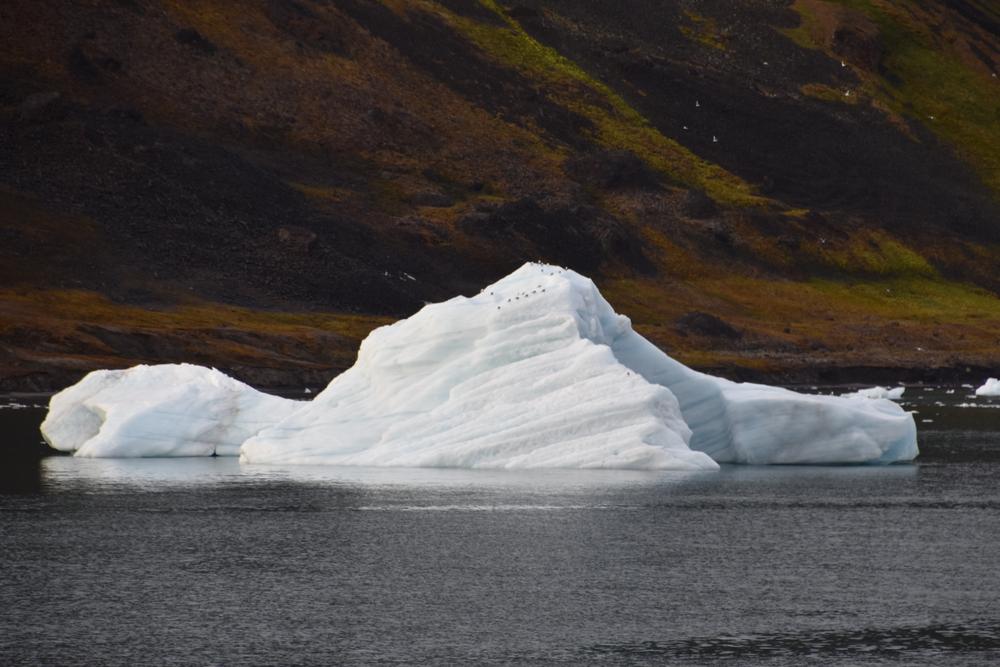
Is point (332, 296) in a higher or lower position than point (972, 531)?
higher

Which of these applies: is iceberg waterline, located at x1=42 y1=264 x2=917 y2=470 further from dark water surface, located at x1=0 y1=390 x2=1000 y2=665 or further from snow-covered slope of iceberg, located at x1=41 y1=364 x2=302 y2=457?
dark water surface, located at x1=0 y1=390 x2=1000 y2=665

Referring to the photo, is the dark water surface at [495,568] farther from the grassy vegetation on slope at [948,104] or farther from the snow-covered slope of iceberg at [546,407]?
the grassy vegetation on slope at [948,104]

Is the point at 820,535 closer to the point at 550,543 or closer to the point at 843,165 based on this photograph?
the point at 550,543

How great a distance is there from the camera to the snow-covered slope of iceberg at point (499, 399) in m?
41.1

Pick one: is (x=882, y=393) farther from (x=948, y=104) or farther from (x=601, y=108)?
(x=948, y=104)

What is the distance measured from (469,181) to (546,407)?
111 meters

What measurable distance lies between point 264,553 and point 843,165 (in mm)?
153234

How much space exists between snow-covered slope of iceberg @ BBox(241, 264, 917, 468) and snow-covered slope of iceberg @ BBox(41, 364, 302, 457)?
9.51 feet

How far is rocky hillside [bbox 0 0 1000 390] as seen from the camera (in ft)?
372

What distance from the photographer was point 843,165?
17588 centimetres

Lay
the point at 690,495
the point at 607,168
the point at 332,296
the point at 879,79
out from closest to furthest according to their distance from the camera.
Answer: the point at 690,495 < the point at 332,296 < the point at 607,168 < the point at 879,79

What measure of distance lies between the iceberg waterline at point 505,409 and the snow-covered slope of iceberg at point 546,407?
39 millimetres

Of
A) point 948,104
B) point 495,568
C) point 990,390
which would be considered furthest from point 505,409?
point 948,104

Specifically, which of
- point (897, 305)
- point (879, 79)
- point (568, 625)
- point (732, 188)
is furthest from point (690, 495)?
point (879, 79)
